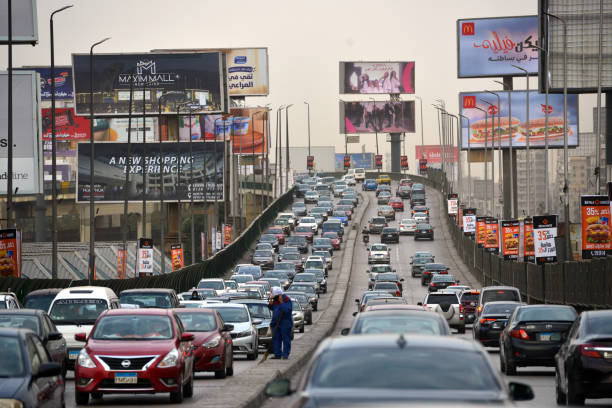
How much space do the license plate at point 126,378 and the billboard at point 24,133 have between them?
38.7 metres

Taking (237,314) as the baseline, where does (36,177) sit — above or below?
above

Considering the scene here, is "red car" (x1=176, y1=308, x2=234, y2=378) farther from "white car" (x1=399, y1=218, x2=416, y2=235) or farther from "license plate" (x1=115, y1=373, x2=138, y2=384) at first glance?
"white car" (x1=399, y1=218, x2=416, y2=235)

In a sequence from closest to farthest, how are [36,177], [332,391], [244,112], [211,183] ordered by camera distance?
[332,391] < [36,177] < [211,183] < [244,112]

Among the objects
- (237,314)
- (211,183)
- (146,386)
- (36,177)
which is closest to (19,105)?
(36,177)

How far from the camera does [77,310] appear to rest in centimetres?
2697

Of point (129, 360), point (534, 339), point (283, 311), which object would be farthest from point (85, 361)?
point (534, 339)

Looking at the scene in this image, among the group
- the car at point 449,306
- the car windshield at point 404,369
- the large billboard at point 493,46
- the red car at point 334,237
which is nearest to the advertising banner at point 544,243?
the car at point 449,306

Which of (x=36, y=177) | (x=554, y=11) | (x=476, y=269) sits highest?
(x=554, y=11)

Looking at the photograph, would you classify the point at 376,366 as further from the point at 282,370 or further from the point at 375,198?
the point at 375,198

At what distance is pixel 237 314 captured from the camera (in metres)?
31.6

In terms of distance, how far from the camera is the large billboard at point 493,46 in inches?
4213

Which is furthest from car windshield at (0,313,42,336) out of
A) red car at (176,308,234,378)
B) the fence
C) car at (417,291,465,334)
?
car at (417,291,465,334)

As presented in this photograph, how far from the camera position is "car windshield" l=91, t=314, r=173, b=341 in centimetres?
1958

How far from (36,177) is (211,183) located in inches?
1908
